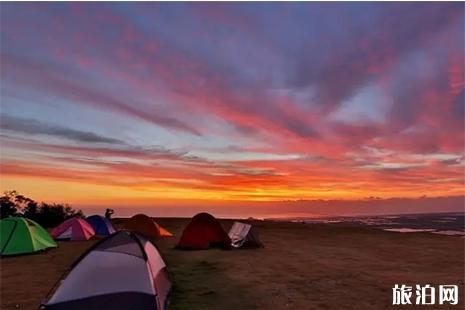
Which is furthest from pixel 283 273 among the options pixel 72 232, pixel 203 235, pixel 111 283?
pixel 72 232

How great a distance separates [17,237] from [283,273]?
48.6 feet

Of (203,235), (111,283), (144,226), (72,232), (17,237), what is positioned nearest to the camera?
(111,283)

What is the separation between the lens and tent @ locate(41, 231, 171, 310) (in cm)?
1063

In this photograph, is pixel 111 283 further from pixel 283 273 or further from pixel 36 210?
pixel 36 210

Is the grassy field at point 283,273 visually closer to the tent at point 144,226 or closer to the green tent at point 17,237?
the green tent at point 17,237

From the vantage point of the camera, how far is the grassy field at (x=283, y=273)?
12141mm

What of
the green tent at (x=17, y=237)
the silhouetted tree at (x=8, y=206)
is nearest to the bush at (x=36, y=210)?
the silhouetted tree at (x=8, y=206)

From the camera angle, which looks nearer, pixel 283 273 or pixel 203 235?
pixel 283 273

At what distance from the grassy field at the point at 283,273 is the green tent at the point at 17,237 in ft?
2.45

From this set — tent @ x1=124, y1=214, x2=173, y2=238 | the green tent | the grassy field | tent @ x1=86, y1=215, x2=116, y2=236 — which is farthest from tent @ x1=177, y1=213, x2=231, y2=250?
tent @ x1=86, y1=215, x2=116, y2=236

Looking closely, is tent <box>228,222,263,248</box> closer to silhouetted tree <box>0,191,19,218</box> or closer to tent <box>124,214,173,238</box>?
tent <box>124,214,173,238</box>

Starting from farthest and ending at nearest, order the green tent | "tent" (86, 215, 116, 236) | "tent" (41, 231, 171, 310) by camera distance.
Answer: "tent" (86, 215, 116, 236) < the green tent < "tent" (41, 231, 171, 310)

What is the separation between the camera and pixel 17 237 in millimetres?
22266

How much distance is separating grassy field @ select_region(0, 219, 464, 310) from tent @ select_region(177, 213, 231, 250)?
3.49 ft
